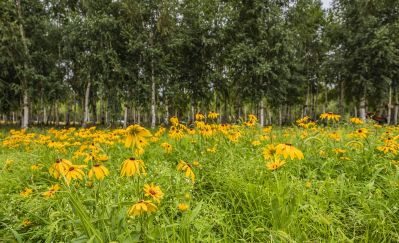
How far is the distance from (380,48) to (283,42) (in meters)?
6.29

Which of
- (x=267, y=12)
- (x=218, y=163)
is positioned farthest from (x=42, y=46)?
(x=218, y=163)

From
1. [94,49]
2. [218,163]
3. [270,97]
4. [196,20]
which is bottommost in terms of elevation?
[218,163]

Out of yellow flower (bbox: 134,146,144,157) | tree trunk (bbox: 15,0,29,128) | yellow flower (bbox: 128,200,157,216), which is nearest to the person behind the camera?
yellow flower (bbox: 128,200,157,216)

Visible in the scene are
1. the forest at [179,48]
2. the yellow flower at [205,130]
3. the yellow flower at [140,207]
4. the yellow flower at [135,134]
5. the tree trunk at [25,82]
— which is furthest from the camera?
the forest at [179,48]

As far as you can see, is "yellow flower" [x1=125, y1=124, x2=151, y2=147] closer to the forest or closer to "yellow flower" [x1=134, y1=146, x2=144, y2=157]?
"yellow flower" [x1=134, y1=146, x2=144, y2=157]

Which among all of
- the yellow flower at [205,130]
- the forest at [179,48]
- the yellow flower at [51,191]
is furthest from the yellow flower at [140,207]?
the forest at [179,48]

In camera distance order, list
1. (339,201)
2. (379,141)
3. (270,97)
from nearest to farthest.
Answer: (339,201) → (379,141) → (270,97)

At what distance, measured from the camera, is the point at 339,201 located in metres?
3.20

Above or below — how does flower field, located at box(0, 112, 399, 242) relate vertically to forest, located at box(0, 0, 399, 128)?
below

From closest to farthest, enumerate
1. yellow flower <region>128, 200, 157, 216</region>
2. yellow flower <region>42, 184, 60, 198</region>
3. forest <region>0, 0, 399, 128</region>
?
yellow flower <region>128, 200, 157, 216</region> → yellow flower <region>42, 184, 60, 198</region> → forest <region>0, 0, 399, 128</region>

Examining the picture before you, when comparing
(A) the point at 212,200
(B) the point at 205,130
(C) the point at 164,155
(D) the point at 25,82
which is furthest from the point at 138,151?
(D) the point at 25,82

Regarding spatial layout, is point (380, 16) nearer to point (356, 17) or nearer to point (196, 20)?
point (356, 17)

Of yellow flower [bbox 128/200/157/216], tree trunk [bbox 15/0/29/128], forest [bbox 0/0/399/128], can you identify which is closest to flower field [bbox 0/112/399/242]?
yellow flower [bbox 128/200/157/216]

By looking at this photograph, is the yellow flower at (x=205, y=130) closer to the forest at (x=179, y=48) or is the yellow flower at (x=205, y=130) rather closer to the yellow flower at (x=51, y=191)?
the yellow flower at (x=51, y=191)
